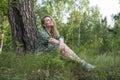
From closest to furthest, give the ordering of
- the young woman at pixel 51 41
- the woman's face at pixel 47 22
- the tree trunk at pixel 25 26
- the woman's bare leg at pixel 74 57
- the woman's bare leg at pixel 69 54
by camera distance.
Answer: the woman's bare leg at pixel 74 57
the woman's bare leg at pixel 69 54
the young woman at pixel 51 41
the tree trunk at pixel 25 26
the woman's face at pixel 47 22

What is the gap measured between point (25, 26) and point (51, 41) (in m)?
0.67

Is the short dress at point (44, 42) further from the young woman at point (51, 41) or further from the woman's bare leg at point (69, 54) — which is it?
the woman's bare leg at point (69, 54)

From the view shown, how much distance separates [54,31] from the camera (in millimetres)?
8062

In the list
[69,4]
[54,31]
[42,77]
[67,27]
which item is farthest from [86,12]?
[42,77]

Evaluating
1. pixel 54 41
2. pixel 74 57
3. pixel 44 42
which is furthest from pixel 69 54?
pixel 44 42

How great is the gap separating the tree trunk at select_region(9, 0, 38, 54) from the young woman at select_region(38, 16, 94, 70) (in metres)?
0.18

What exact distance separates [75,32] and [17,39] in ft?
81.7

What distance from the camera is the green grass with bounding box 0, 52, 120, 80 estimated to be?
565 cm

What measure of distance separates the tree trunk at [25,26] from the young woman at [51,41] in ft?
0.60

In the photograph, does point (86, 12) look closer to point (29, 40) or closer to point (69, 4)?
point (69, 4)

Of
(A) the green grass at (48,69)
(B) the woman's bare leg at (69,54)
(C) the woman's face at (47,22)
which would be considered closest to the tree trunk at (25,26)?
(C) the woman's face at (47,22)

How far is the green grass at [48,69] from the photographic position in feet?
18.5

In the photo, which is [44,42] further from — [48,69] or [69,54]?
[48,69]

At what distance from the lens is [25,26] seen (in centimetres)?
779
